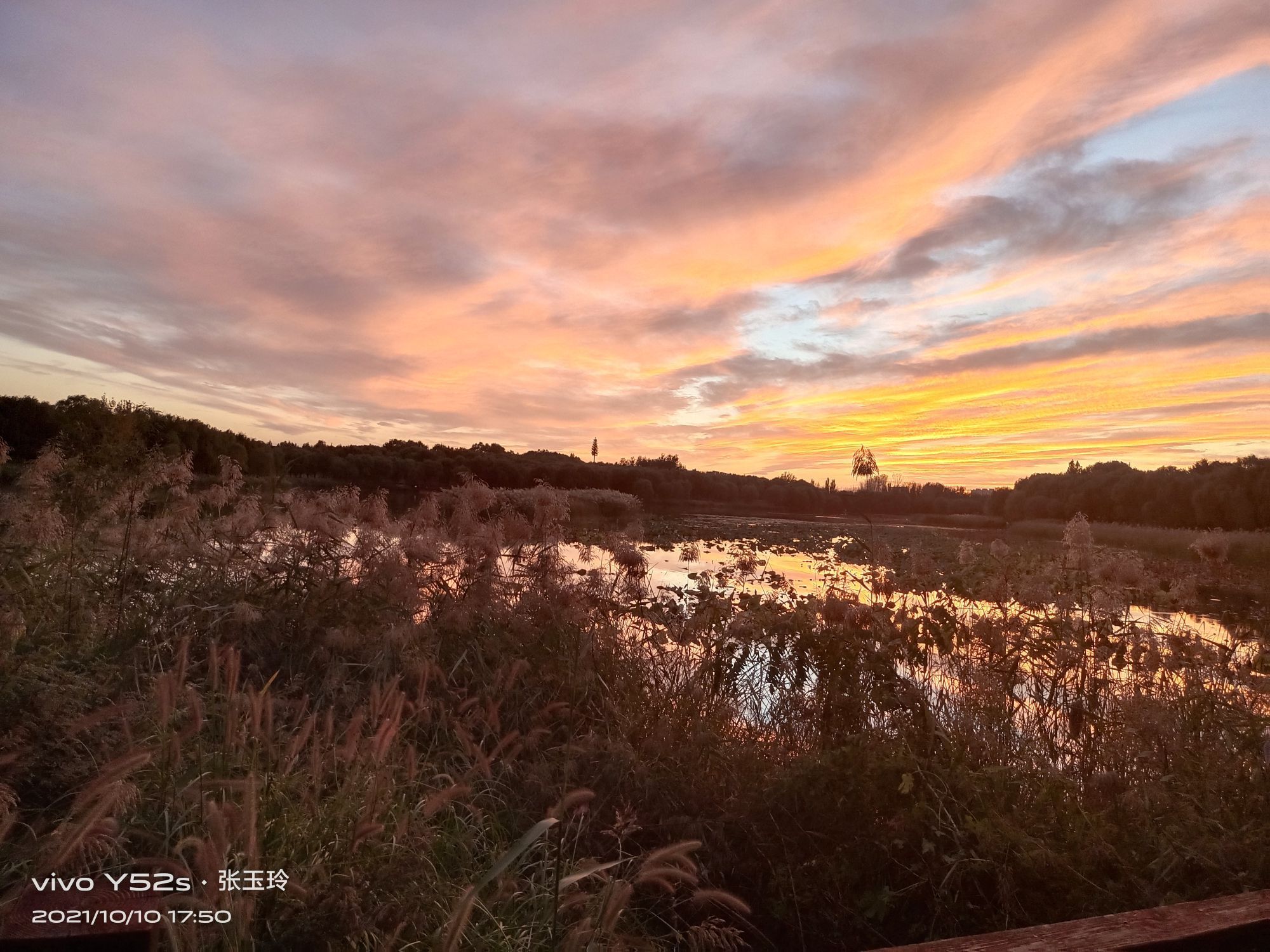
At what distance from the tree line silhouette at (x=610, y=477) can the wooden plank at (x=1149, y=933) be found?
5129 mm

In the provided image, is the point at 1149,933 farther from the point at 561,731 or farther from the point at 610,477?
the point at 610,477

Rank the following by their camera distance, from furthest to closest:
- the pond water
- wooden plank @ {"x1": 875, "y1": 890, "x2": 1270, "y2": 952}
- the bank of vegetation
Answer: the pond water
the bank of vegetation
wooden plank @ {"x1": 875, "y1": 890, "x2": 1270, "y2": 952}

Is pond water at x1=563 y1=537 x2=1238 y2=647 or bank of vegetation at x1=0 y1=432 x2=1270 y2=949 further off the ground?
pond water at x1=563 y1=537 x2=1238 y2=647

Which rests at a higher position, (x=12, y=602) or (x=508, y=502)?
(x=508, y=502)

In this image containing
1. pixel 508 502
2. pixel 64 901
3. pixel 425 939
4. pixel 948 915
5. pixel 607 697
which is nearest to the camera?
pixel 64 901

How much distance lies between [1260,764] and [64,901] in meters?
4.70

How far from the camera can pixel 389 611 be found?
18.8 ft

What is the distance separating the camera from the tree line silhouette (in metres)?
6.37

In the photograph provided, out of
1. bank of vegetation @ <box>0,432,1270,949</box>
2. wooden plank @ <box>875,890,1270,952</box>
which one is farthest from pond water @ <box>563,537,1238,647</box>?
wooden plank @ <box>875,890,1270,952</box>

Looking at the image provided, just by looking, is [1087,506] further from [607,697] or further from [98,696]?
[98,696]

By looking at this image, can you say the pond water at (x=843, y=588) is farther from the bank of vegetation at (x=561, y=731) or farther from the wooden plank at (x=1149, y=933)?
the wooden plank at (x=1149, y=933)

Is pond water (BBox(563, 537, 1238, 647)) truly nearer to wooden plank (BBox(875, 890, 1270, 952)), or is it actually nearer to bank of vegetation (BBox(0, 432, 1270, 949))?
bank of vegetation (BBox(0, 432, 1270, 949))

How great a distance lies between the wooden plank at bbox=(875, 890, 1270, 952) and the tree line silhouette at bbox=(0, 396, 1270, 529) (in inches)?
202

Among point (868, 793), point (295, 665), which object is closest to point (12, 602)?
point (295, 665)
